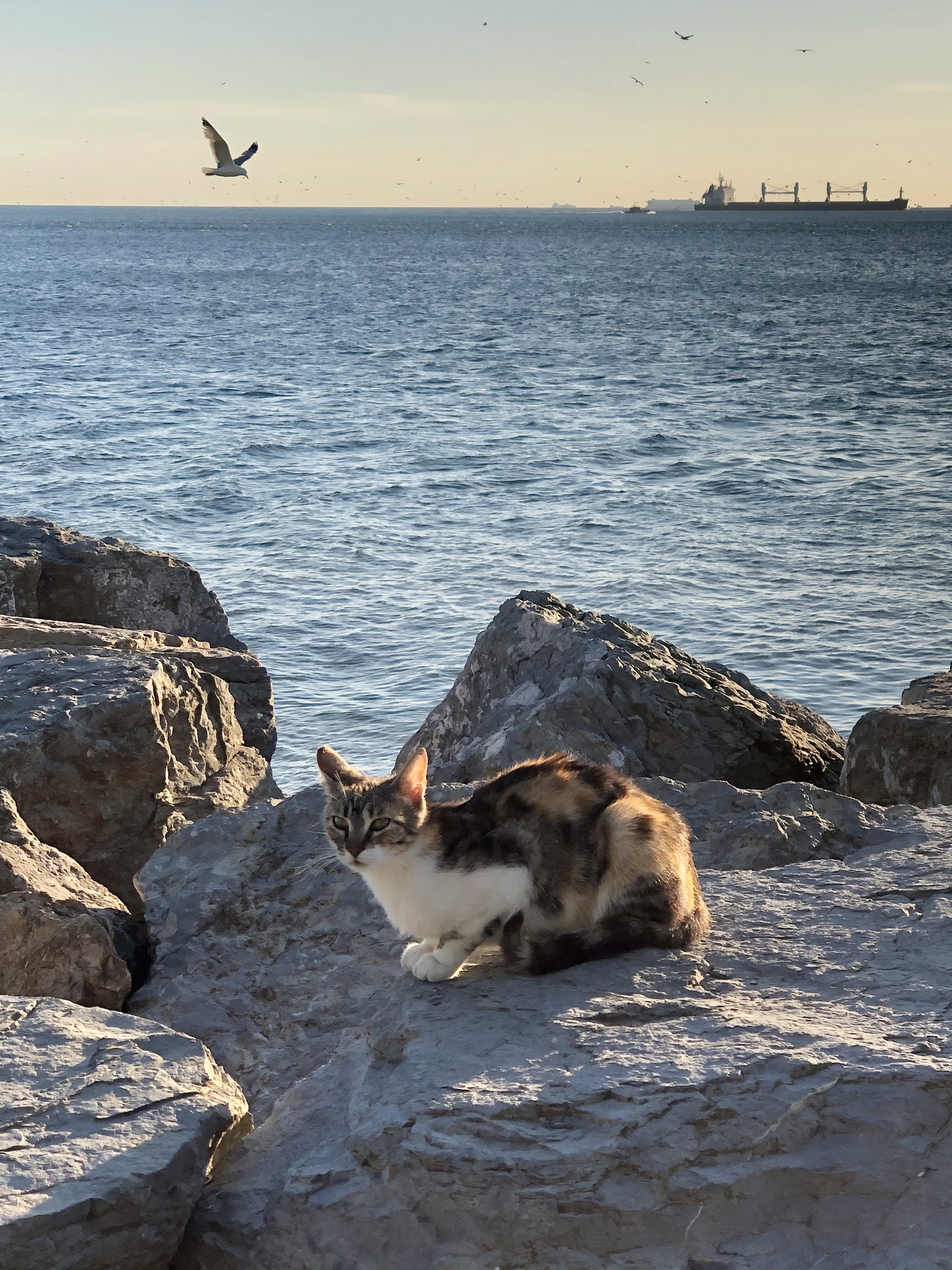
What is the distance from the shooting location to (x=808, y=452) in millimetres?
23375

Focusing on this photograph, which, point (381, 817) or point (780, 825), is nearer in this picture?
point (381, 817)

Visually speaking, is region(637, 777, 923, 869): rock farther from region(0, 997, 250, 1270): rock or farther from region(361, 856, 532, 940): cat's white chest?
region(0, 997, 250, 1270): rock

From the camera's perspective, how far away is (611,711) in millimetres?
6504

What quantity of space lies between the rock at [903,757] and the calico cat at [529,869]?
9.68ft

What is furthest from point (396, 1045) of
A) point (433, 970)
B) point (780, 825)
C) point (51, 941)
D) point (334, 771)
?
point (780, 825)

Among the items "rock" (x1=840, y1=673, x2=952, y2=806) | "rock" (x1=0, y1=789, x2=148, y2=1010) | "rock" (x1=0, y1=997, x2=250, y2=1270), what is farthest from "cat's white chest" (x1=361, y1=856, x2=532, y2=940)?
"rock" (x1=840, y1=673, x2=952, y2=806)

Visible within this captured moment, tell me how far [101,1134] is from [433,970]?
1.10 m

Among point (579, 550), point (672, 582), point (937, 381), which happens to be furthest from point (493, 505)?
point (937, 381)

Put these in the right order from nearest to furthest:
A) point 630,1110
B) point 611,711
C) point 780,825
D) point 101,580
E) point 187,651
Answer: point 630,1110
point 780,825
point 611,711
point 187,651
point 101,580

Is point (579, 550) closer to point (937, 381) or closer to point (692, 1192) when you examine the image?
point (692, 1192)

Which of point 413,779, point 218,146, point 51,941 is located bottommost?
point 51,941

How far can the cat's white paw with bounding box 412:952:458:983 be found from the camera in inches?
144

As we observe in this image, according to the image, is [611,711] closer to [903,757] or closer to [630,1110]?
[903,757]

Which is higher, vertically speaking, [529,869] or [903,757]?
[529,869]
